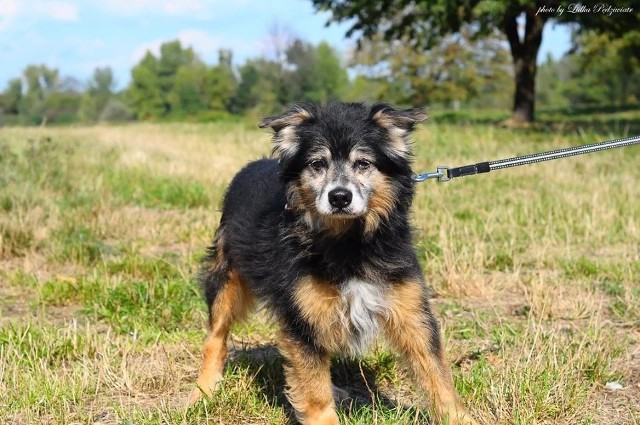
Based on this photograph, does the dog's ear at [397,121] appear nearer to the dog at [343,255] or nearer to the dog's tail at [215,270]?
the dog at [343,255]

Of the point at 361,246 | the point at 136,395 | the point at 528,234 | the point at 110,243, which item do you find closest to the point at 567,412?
the point at 361,246

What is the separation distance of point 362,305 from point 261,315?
1.60 m

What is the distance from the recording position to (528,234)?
7.77 meters

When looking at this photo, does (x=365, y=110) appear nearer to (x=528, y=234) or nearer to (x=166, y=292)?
(x=166, y=292)

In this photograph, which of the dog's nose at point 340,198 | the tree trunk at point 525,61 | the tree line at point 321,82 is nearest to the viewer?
the dog's nose at point 340,198

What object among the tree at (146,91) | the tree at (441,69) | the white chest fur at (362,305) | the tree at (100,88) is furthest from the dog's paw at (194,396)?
the tree at (100,88)

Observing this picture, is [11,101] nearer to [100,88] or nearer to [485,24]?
[485,24]

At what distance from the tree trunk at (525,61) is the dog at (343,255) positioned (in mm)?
20337

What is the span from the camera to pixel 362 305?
3.60 m

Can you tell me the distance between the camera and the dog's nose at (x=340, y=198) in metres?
3.57

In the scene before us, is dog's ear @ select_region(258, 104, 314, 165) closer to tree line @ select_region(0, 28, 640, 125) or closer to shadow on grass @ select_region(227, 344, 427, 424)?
shadow on grass @ select_region(227, 344, 427, 424)

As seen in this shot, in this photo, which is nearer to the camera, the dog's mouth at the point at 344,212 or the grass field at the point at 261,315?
the dog's mouth at the point at 344,212

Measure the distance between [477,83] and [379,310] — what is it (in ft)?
185

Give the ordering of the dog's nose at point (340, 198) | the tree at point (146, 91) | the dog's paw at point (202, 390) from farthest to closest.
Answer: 1. the tree at point (146, 91)
2. the dog's paw at point (202, 390)
3. the dog's nose at point (340, 198)
